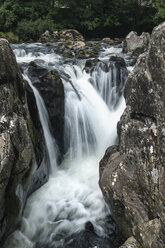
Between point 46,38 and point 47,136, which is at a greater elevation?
point 46,38

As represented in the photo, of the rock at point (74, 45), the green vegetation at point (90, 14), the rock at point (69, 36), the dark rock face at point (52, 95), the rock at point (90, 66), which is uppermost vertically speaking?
the green vegetation at point (90, 14)

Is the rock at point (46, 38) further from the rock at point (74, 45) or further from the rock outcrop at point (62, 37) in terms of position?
the rock at point (74, 45)

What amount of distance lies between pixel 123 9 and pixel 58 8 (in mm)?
7202

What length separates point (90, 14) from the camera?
948 inches

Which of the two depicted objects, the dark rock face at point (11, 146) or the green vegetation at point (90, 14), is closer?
the dark rock face at point (11, 146)

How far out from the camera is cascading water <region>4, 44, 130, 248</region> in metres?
4.40

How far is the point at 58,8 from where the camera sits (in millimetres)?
24484

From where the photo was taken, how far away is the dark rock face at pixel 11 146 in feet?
11.4

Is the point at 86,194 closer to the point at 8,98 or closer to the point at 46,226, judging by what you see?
the point at 46,226

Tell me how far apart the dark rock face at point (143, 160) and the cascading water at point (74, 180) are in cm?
112

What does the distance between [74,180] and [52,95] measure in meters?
2.59

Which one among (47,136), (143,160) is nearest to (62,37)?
(47,136)

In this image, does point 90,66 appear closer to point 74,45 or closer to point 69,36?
point 74,45

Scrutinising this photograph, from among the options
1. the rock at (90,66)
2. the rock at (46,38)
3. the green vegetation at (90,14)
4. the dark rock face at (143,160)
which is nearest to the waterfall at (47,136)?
the dark rock face at (143,160)
